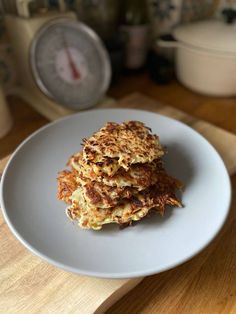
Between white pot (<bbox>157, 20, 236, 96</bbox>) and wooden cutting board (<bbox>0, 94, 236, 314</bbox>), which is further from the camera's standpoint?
white pot (<bbox>157, 20, 236, 96</bbox>)

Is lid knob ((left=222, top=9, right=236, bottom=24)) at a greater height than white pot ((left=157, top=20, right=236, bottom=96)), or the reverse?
lid knob ((left=222, top=9, right=236, bottom=24))

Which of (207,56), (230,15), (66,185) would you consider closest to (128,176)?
(66,185)

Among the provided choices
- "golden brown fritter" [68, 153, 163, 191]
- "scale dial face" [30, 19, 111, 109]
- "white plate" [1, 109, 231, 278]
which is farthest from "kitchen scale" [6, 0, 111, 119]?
"golden brown fritter" [68, 153, 163, 191]

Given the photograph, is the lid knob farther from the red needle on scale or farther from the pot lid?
the red needle on scale

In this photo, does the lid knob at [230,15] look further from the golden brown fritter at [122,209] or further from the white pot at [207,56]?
the golden brown fritter at [122,209]

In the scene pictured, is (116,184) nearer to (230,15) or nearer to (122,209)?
(122,209)

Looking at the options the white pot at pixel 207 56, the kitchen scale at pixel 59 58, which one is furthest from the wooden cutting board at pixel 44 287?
the white pot at pixel 207 56
